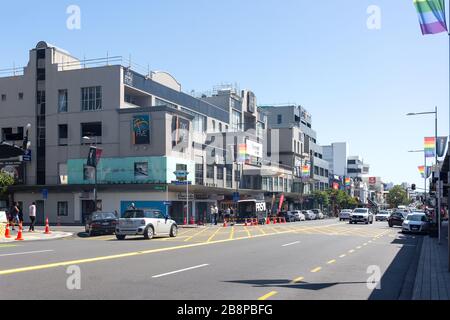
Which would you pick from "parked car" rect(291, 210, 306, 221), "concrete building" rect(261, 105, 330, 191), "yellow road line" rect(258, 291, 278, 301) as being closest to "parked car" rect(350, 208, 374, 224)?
"parked car" rect(291, 210, 306, 221)

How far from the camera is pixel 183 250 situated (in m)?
19.7

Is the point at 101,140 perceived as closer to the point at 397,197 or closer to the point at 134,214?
the point at 134,214

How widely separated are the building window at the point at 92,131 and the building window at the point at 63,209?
21.2ft

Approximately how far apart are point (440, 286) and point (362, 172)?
609 ft

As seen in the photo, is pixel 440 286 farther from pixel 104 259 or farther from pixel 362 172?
pixel 362 172

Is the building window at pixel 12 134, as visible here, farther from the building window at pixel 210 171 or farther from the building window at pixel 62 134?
the building window at pixel 210 171

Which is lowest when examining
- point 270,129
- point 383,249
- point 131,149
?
point 383,249

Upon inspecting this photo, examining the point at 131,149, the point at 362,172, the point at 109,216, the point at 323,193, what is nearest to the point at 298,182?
Result: the point at 323,193

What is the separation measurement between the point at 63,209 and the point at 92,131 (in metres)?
8.29

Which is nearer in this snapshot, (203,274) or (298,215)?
(203,274)

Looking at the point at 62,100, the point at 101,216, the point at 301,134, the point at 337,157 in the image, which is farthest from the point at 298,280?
the point at 337,157

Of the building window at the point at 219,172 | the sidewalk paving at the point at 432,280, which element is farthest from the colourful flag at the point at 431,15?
the building window at the point at 219,172

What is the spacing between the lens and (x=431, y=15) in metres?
14.9

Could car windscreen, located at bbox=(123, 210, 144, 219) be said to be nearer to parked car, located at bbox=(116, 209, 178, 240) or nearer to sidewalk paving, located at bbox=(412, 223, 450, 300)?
parked car, located at bbox=(116, 209, 178, 240)
